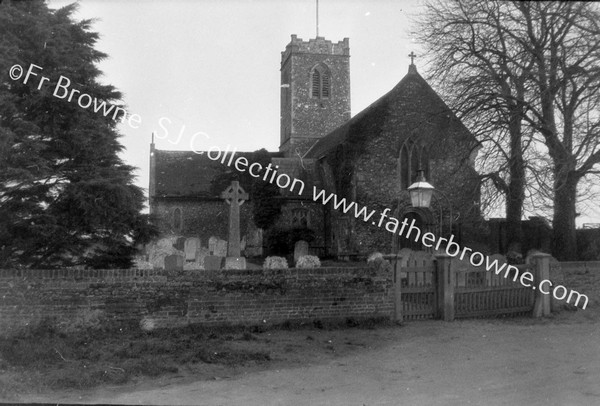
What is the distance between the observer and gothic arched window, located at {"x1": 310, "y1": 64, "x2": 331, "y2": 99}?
42812 millimetres

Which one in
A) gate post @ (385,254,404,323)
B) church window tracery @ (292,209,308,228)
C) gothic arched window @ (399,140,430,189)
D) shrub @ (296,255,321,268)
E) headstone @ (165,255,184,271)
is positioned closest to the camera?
gate post @ (385,254,404,323)

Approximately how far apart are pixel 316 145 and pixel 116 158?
26060 millimetres

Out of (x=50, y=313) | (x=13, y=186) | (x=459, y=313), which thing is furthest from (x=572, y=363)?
(x=13, y=186)

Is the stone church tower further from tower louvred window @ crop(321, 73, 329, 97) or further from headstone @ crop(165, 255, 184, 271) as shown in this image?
headstone @ crop(165, 255, 184, 271)

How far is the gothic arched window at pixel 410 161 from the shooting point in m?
26.8

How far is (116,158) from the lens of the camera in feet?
47.2

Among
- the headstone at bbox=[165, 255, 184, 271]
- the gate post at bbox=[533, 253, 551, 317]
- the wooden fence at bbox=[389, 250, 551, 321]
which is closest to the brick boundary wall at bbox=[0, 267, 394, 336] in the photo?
the wooden fence at bbox=[389, 250, 551, 321]

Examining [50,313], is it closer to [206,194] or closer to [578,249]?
[578,249]

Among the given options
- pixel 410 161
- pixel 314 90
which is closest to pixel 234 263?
pixel 410 161

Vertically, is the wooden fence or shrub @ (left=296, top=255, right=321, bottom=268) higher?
shrub @ (left=296, top=255, right=321, bottom=268)

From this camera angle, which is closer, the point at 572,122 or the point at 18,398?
the point at 18,398

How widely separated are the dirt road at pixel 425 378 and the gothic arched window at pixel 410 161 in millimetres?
16685

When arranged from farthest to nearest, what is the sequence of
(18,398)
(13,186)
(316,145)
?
(316,145) < (13,186) < (18,398)

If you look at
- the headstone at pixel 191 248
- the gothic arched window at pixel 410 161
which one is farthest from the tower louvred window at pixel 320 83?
the headstone at pixel 191 248
